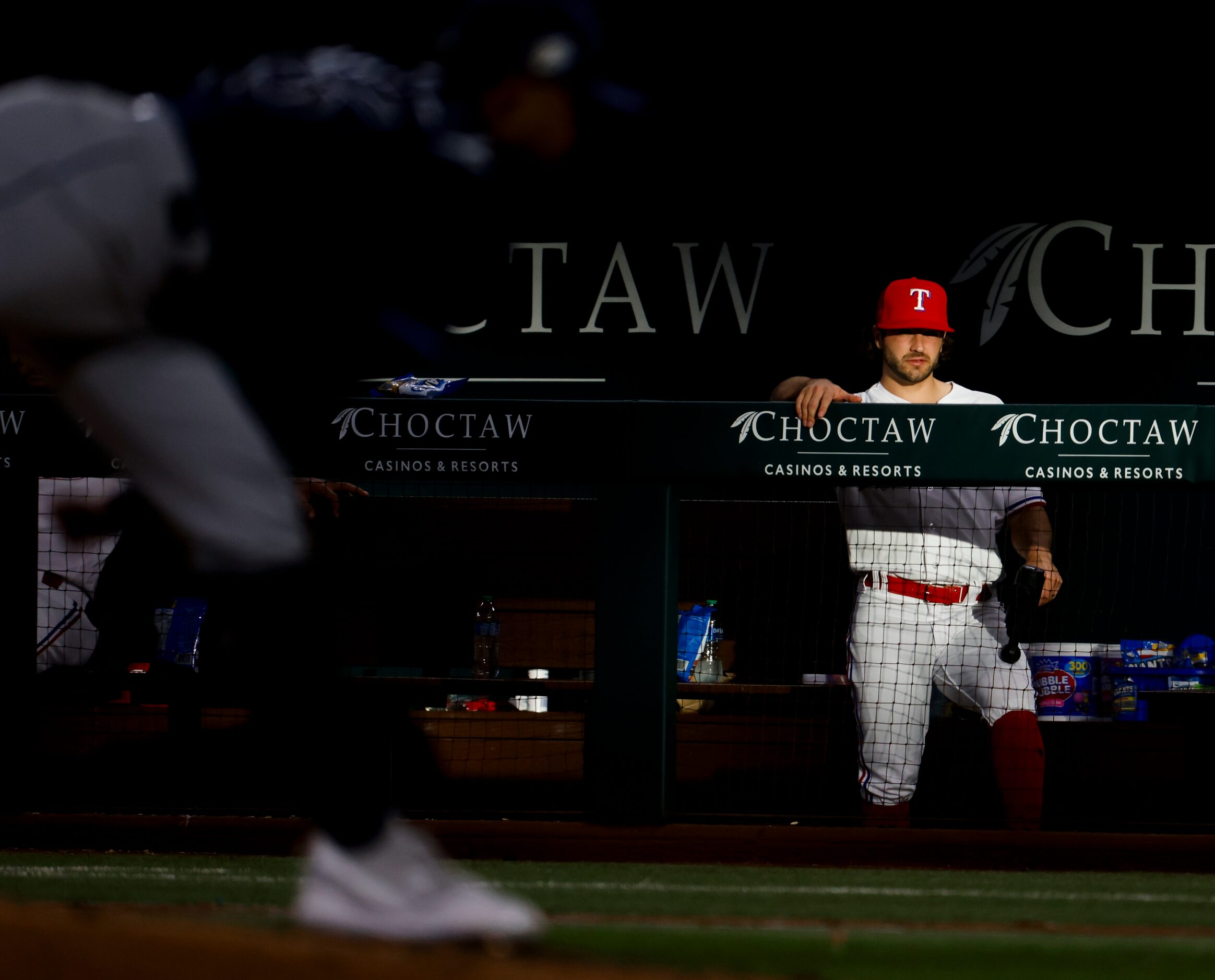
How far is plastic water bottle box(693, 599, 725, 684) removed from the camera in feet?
15.9

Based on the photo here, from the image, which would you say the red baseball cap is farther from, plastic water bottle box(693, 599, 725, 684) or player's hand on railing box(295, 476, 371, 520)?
player's hand on railing box(295, 476, 371, 520)

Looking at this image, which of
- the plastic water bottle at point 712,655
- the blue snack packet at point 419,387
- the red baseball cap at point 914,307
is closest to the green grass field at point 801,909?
the plastic water bottle at point 712,655

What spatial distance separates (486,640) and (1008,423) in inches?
85.5

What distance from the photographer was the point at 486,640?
203 inches

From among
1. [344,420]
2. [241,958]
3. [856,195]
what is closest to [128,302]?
[241,958]

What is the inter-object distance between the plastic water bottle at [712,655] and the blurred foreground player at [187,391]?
3.14 meters

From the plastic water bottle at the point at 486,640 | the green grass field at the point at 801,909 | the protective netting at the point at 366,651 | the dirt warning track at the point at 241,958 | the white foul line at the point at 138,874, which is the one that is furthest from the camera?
the plastic water bottle at the point at 486,640

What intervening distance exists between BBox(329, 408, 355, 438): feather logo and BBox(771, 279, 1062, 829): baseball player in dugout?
5.02 ft

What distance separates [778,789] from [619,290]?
2.35 meters

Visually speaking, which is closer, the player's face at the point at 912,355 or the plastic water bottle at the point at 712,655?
the player's face at the point at 912,355

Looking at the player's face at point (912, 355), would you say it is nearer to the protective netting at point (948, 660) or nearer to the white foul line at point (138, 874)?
the protective netting at point (948, 660)

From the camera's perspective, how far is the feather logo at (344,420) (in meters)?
4.00

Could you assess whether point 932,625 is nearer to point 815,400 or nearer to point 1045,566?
point 1045,566

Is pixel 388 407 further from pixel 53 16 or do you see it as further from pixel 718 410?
pixel 53 16
